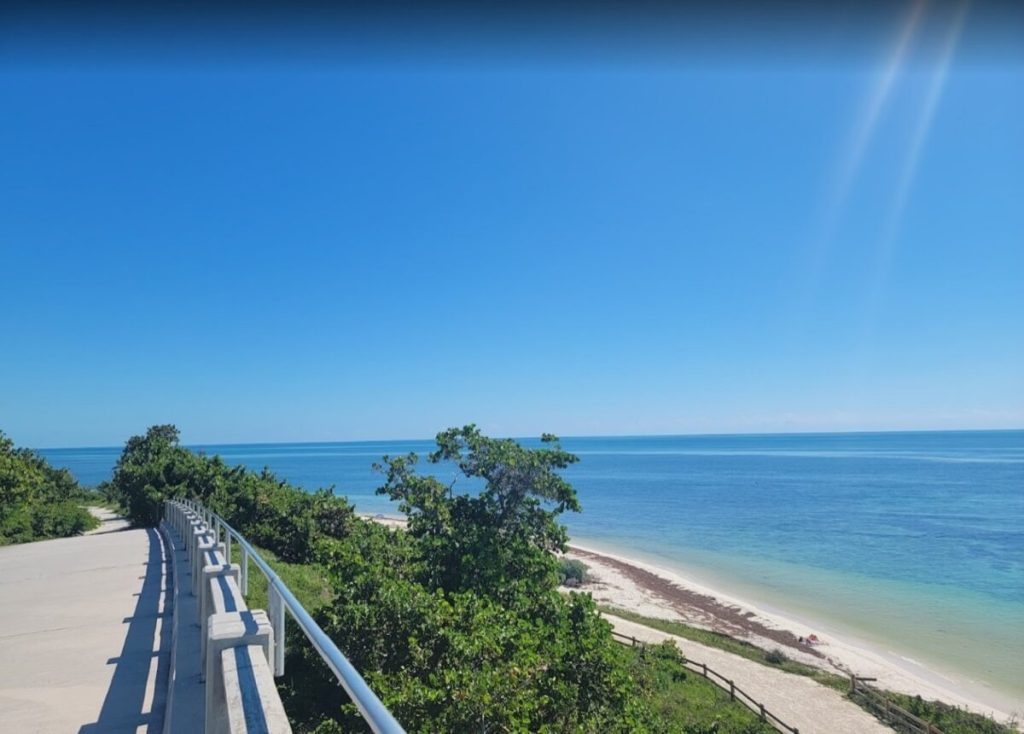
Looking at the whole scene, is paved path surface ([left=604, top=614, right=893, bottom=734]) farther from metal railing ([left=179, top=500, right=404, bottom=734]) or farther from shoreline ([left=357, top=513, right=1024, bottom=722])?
metal railing ([left=179, top=500, right=404, bottom=734])

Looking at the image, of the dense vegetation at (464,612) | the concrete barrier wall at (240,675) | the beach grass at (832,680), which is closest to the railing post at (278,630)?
the concrete barrier wall at (240,675)

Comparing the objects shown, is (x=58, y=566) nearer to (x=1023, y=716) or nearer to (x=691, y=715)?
(x=691, y=715)

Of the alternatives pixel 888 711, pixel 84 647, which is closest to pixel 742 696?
pixel 888 711

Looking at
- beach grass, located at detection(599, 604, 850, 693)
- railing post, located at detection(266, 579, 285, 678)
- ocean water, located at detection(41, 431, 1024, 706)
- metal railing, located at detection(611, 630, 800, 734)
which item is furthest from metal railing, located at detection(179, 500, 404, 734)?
ocean water, located at detection(41, 431, 1024, 706)

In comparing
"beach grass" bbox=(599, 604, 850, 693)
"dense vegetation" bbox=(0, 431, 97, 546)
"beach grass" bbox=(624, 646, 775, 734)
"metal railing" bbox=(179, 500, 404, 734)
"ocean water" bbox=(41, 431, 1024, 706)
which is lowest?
Answer: "ocean water" bbox=(41, 431, 1024, 706)

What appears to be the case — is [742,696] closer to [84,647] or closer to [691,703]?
[691,703]

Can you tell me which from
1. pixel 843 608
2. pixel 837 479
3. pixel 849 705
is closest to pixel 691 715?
pixel 849 705
